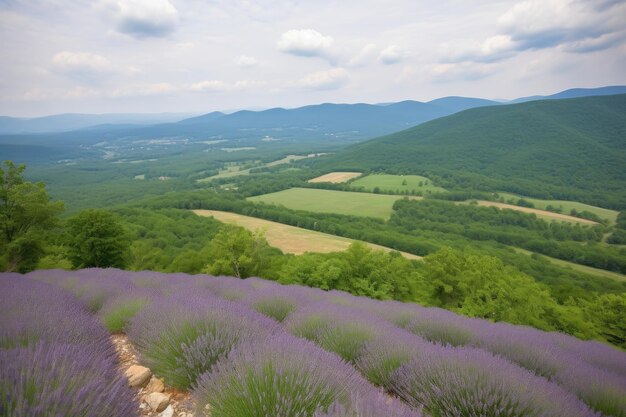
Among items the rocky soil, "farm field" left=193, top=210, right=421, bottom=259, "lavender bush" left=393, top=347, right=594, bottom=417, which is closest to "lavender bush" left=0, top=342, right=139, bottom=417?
the rocky soil

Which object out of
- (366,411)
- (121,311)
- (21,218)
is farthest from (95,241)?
(366,411)

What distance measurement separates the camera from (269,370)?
Answer: 2.29 metres

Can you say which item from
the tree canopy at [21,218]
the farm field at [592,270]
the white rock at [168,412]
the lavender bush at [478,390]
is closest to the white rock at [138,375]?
the white rock at [168,412]

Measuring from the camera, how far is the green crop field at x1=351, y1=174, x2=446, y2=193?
114125mm

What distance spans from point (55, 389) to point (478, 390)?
2990mm

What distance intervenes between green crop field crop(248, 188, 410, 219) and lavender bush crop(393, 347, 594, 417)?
246 ft

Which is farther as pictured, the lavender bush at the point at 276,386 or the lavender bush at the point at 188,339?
the lavender bush at the point at 188,339

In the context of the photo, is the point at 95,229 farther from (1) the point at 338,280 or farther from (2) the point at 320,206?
(2) the point at 320,206

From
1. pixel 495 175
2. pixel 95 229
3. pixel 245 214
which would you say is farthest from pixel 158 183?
pixel 495 175

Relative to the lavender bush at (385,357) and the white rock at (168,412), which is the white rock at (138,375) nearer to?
the white rock at (168,412)

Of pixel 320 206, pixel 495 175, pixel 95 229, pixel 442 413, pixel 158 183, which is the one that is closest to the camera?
pixel 442 413

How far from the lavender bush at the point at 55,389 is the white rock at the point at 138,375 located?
4.14 ft

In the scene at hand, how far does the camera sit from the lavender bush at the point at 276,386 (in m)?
2.10

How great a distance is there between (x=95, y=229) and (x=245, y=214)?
50.3 metres
